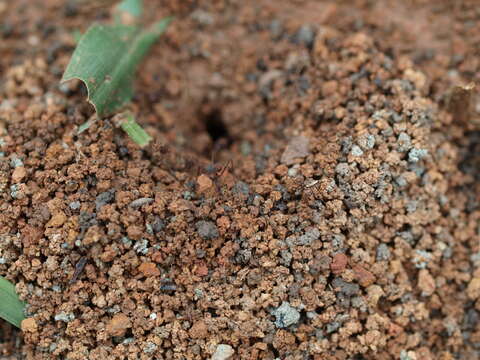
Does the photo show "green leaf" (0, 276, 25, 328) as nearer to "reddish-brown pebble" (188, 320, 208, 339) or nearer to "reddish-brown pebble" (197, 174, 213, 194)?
"reddish-brown pebble" (188, 320, 208, 339)

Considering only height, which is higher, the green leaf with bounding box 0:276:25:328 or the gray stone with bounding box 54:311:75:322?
the green leaf with bounding box 0:276:25:328

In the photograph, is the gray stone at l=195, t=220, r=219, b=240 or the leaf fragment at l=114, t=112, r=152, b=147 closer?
the gray stone at l=195, t=220, r=219, b=240

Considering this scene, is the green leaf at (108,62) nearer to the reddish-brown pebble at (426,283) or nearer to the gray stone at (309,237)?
the gray stone at (309,237)

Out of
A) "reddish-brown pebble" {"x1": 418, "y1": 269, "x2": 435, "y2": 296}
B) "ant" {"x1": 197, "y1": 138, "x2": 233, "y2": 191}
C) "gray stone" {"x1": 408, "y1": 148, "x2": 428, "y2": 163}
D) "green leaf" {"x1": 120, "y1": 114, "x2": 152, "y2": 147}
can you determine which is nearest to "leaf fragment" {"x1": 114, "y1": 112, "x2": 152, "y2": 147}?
"green leaf" {"x1": 120, "y1": 114, "x2": 152, "y2": 147}

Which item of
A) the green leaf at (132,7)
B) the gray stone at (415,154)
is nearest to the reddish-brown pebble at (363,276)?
the gray stone at (415,154)

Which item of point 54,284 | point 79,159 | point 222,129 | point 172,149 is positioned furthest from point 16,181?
point 222,129

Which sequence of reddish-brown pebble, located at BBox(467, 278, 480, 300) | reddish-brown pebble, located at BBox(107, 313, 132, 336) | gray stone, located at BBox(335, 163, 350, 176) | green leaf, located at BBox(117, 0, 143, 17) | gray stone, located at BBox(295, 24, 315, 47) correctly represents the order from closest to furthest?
reddish-brown pebble, located at BBox(107, 313, 132, 336), gray stone, located at BBox(335, 163, 350, 176), reddish-brown pebble, located at BBox(467, 278, 480, 300), gray stone, located at BBox(295, 24, 315, 47), green leaf, located at BBox(117, 0, 143, 17)

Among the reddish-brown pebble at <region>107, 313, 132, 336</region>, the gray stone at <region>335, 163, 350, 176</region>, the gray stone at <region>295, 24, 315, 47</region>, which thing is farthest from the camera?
the gray stone at <region>295, 24, 315, 47</region>
